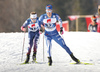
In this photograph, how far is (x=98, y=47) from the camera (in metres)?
11.9

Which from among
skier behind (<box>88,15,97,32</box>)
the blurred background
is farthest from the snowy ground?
the blurred background

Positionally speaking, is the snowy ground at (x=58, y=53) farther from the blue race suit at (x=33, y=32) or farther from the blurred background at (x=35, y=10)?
the blurred background at (x=35, y=10)

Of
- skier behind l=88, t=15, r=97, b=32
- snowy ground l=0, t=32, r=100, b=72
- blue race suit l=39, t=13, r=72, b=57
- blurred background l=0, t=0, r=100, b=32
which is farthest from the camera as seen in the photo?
blurred background l=0, t=0, r=100, b=32

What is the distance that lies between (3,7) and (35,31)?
40.3 m

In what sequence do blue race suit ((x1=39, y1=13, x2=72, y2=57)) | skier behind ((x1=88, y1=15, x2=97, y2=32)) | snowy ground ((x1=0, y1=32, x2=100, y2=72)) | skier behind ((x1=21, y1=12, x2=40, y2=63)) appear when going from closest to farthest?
snowy ground ((x1=0, y1=32, x2=100, y2=72))
blue race suit ((x1=39, y1=13, x2=72, y2=57))
skier behind ((x1=21, y1=12, x2=40, y2=63))
skier behind ((x1=88, y1=15, x2=97, y2=32))

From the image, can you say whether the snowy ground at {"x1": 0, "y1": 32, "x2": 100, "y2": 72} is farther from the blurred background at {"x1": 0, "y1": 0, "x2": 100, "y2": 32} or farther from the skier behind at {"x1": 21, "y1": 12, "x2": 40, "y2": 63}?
the blurred background at {"x1": 0, "y1": 0, "x2": 100, "y2": 32}

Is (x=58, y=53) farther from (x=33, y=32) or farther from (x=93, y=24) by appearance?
(x=93, y=24)

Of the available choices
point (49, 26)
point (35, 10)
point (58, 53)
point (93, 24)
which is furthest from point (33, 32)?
point (35, 10)

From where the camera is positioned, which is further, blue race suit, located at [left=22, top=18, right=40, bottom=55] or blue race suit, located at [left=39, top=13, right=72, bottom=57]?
blue race suit, located at [left=22, top=18, right=40, bottom=55]

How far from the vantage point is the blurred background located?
4431cm

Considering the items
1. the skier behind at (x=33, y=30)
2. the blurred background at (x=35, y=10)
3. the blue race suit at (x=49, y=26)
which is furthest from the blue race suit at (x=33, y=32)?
the blurred background at (x=35, y=10)

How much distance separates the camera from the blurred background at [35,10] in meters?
44.3

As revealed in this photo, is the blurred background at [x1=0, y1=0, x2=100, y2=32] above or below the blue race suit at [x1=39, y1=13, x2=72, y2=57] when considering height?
above

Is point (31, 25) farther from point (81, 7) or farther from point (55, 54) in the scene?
point (81, 7)
